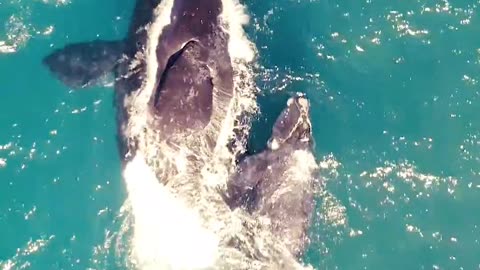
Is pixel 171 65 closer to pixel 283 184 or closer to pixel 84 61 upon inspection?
pixel 84 61

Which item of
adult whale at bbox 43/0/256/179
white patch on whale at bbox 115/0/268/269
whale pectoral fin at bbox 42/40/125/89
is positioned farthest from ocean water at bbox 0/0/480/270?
white patch on whale at bbox 115/0/268/269

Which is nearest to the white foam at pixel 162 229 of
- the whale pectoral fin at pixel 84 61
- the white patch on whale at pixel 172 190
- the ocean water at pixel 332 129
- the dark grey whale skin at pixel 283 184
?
the white patch on whale at pixel 172 190

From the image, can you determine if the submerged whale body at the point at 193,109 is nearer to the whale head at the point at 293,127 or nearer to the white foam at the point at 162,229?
the whale head at the point at 293,127

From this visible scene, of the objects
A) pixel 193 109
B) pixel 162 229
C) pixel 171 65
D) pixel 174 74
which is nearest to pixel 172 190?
pixel 162 229

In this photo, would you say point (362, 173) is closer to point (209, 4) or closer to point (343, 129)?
point (343, 129)

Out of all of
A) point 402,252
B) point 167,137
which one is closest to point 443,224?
point 402,252

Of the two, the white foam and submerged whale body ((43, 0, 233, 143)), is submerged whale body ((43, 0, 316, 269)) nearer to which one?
submerged whale body ((43, 0, 233, 143))
